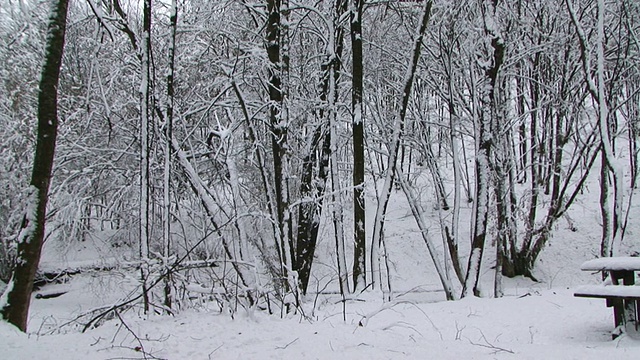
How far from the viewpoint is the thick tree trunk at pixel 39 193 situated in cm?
401

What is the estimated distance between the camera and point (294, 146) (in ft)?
32.9

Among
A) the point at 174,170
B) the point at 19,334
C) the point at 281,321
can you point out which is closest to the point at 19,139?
the point at 174,170

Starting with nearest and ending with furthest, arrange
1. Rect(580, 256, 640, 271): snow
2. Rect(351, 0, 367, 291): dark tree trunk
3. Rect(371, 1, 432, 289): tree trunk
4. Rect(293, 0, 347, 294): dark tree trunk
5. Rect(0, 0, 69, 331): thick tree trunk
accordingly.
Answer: Rect(0, 0, 69, 331): thick tree trunk
Rect(580, 256, 640, 271): snow
Rect(351, 0, 367, 291): dark tree trunk
Rect(371, 1, 432, 289): tree trunk
Rect(293, 0, 347, 294): dark tree trunk

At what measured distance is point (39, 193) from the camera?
165 inches

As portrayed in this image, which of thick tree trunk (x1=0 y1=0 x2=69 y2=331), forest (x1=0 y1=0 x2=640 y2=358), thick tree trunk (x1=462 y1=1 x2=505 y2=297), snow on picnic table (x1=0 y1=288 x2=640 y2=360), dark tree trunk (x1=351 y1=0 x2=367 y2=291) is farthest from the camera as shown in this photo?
thick tree trunk (x1=462 y1=1 x2=505 y2=297)

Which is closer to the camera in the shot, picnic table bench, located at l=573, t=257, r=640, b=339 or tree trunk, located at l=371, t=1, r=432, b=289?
picnic table bench, located at l=573, t=257, r=640, b=339

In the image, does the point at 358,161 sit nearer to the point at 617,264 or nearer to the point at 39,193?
the point at 617,264

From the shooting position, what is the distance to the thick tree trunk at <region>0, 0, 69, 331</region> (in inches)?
158

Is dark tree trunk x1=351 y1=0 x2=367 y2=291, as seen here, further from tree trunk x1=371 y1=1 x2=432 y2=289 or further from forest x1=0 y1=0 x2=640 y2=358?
tree trunk x1=371 y1=1 x2=432 y2=289

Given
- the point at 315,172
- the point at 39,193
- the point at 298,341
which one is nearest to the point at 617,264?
the point at 298,341

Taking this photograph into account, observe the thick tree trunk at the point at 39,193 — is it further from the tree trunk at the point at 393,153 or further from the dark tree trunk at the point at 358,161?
the tree trunk at the point at 393,153

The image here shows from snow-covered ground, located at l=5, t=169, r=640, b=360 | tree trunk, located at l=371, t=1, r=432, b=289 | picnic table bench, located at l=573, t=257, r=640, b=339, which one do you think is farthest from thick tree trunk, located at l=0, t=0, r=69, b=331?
tree trunk, located at l=371, t=1, r=432, b=289

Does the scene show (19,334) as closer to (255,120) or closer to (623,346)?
(623,346)

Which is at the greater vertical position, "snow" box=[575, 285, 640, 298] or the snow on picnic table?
"snow" box=[575, 285, 640, 298]
